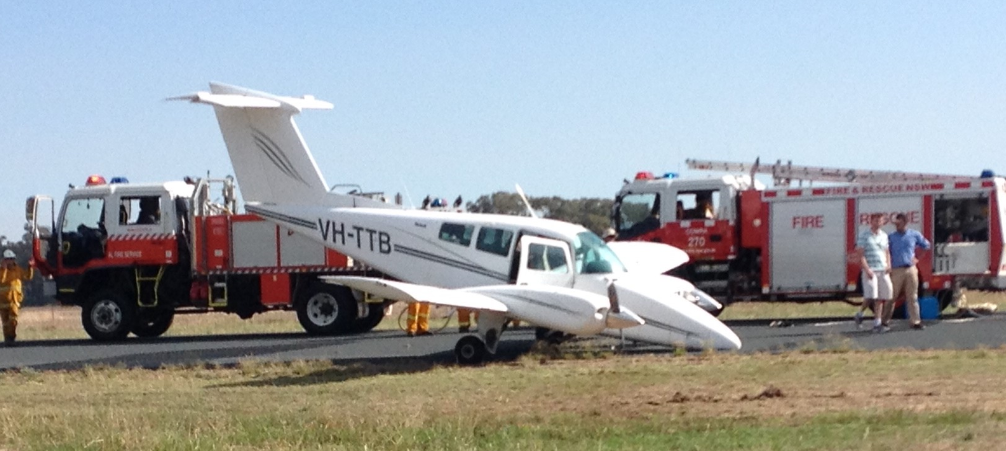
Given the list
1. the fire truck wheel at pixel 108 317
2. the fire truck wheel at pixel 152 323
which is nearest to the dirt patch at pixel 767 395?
the fire truck wheel at pixel 108 317

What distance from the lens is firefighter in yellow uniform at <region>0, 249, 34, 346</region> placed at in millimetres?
24906

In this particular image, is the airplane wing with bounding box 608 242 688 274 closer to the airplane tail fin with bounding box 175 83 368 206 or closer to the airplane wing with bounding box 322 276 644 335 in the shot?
the airplane wing with bounding box 322 276 644 335

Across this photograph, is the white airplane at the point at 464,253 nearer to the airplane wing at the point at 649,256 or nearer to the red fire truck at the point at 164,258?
the airplane wing at the point at 649,256

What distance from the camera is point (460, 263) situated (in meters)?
19.0

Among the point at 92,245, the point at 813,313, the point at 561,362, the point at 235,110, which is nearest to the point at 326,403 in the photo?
the point at 561,362

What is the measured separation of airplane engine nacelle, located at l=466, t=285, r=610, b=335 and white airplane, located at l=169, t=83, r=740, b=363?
12mm

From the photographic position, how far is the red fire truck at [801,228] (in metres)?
22.8

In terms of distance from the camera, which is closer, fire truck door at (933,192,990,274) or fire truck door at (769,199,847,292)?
fire truck door at (933,192,990,274)

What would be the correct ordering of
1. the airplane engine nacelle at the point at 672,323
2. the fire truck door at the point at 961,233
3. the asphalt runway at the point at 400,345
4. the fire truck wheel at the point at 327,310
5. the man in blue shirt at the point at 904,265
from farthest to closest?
the fire truck wheel at the point at 327,310, the fire truck door at the point at 961,233, the man in blue shirt at the point at 904,265, the asphalt runway at the point at 400,345, the airplane engine nacelle at the point at 672,323

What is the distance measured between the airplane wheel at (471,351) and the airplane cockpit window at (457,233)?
6.16ft

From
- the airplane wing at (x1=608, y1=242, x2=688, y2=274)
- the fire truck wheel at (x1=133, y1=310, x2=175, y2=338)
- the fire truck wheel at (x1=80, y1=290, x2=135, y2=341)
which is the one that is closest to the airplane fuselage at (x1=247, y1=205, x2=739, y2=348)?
the airplane wing at (x1=608, y1=242, x2=688, y2=274)

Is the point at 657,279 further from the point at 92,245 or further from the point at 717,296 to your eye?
the point at 92,245

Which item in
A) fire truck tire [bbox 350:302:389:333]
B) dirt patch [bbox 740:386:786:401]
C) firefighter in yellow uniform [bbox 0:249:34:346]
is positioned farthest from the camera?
firefighter in yellow uniform [bbox 0:249:34:346]

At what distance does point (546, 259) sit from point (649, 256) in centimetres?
390
